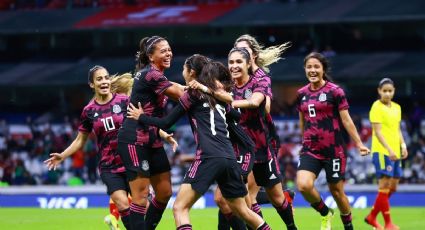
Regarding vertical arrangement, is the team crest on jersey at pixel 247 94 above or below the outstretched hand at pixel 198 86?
below

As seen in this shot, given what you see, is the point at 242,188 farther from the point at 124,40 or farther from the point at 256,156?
the point at 124,40

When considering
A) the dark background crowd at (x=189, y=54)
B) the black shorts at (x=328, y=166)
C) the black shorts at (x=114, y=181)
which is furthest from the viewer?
the dark background crowd at (x=189, y=54)

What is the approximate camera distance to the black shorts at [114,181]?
45.2ft

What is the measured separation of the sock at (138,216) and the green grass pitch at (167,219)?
418 cm

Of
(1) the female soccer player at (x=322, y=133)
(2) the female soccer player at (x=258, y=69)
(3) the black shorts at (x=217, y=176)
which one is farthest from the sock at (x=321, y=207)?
(3) the black shorts at (x=217, y=176)

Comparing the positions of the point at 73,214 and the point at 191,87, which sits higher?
the point at 191,87

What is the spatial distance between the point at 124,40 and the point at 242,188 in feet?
98.7

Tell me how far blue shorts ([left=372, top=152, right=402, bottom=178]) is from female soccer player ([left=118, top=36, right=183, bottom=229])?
463 centimetres

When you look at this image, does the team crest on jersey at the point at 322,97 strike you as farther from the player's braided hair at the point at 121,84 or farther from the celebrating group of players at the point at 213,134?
the player's braided hair at the point at 121,84

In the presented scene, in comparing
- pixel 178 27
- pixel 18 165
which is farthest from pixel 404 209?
pixel 178 27

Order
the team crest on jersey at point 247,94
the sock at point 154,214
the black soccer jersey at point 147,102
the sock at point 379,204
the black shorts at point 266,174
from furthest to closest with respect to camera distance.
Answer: the sock at point 379,204 < the black shorts at point 266,174 < the team crest on jersey at point 247,94 < the sock at point 154,214 < the black soccer jersey at point 147,102

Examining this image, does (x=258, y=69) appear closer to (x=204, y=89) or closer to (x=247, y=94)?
(x=247, y=94)

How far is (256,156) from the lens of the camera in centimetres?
1344

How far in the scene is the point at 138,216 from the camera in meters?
12.7
